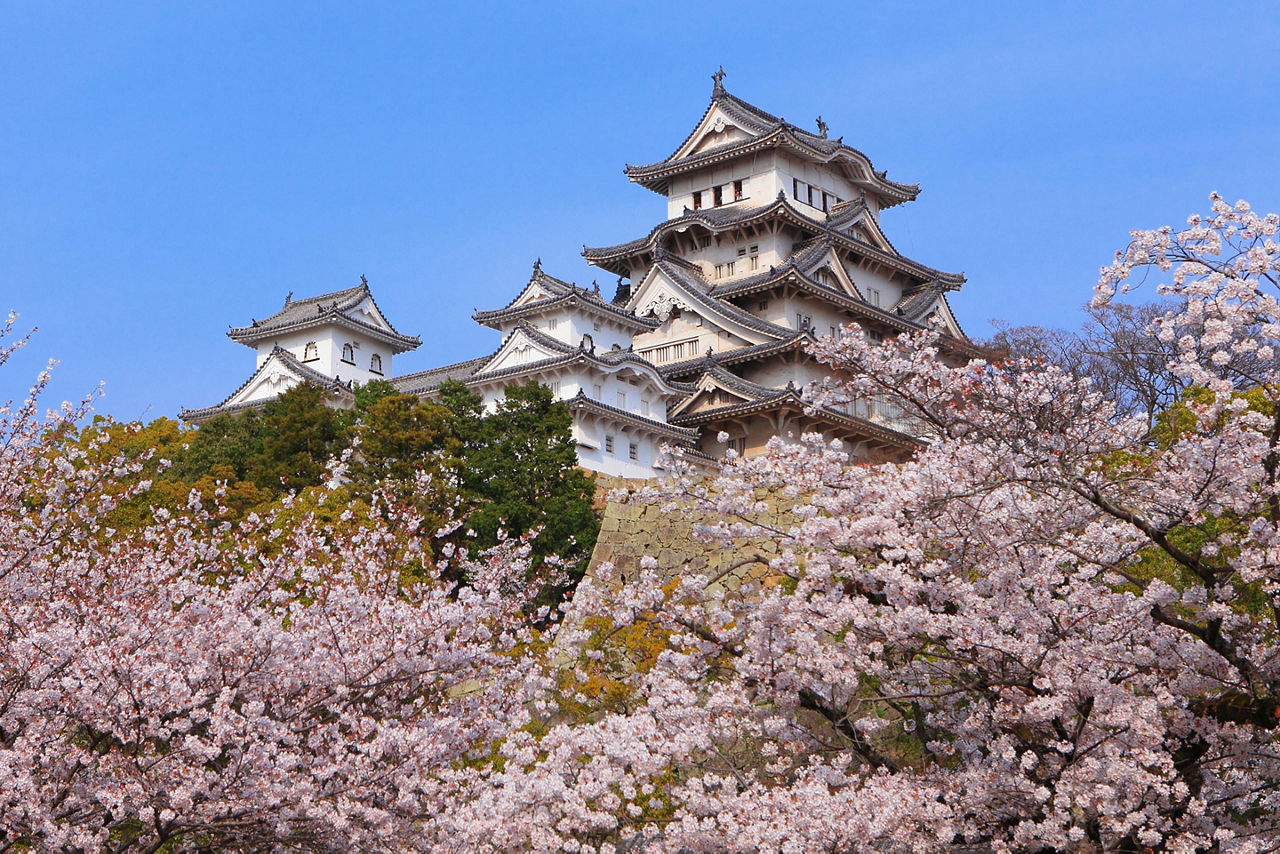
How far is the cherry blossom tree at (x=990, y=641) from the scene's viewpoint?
1009 centimetres

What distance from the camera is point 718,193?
48.8 m

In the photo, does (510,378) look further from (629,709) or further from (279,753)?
(279,753)

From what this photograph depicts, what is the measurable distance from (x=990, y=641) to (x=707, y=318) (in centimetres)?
3288

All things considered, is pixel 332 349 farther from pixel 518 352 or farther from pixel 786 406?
pixel 786 406

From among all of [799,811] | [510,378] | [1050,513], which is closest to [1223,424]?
[1050,513]

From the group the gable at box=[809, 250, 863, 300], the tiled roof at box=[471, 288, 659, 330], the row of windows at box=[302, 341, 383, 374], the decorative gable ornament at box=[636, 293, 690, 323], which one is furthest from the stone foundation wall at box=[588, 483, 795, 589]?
the gable at box=[809, 250, 863, 300]

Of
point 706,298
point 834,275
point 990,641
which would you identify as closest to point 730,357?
point 706,298

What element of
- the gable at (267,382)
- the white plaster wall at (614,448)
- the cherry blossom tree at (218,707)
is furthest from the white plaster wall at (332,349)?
the cherry blossom tree at (218,707)

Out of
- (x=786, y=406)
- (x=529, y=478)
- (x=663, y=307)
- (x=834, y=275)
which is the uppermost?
(x=834, y=275)

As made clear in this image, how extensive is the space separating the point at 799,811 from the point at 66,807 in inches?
228

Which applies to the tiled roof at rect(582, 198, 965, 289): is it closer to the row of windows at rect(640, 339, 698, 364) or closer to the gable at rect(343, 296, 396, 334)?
the row of windows at rect(640, 339, 698, 364)

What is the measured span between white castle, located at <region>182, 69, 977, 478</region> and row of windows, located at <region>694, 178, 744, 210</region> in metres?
0.05

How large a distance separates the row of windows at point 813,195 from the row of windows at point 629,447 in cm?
1381

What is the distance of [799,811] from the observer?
11.2 metres
